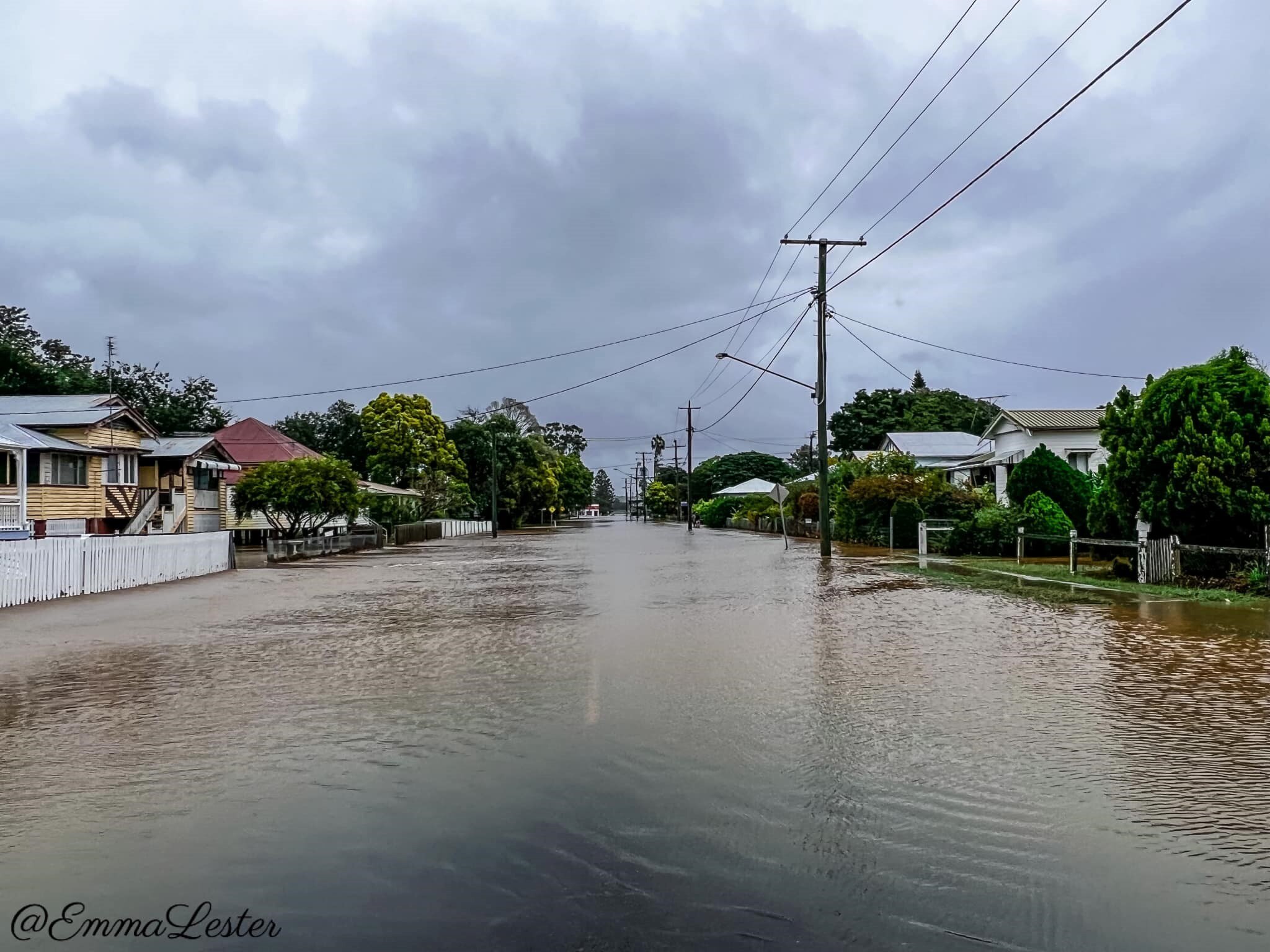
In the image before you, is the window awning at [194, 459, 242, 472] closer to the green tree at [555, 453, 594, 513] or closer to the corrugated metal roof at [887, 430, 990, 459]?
the corrugated metal roof at [887, 430, 990, 459]

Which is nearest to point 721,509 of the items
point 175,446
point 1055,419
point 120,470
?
point 1055,419

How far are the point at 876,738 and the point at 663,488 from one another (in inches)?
5553

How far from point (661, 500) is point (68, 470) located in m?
112

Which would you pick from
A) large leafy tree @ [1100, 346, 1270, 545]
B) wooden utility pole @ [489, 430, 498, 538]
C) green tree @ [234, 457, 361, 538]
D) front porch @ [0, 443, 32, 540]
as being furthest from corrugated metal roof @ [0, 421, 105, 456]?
wooden utility pole @ [489, 430, 498, 538]

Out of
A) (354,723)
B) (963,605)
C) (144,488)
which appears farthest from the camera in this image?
(144,488)

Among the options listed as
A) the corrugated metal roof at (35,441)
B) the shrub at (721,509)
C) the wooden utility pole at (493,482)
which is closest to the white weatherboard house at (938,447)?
the shrub at (721,509)

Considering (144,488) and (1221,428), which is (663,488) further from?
(1221,428)

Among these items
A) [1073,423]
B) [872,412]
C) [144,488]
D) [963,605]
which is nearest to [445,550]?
[144,488]

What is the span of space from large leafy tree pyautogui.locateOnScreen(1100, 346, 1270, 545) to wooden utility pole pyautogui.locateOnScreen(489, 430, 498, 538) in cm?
4769

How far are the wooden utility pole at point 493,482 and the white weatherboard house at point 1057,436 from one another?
1243 inches

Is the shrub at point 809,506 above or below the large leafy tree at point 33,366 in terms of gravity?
below

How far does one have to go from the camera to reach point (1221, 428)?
1864 centimetres

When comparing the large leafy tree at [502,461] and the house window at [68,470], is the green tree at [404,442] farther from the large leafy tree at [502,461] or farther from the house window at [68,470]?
the house window at [68,470]

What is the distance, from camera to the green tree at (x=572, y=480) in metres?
119
